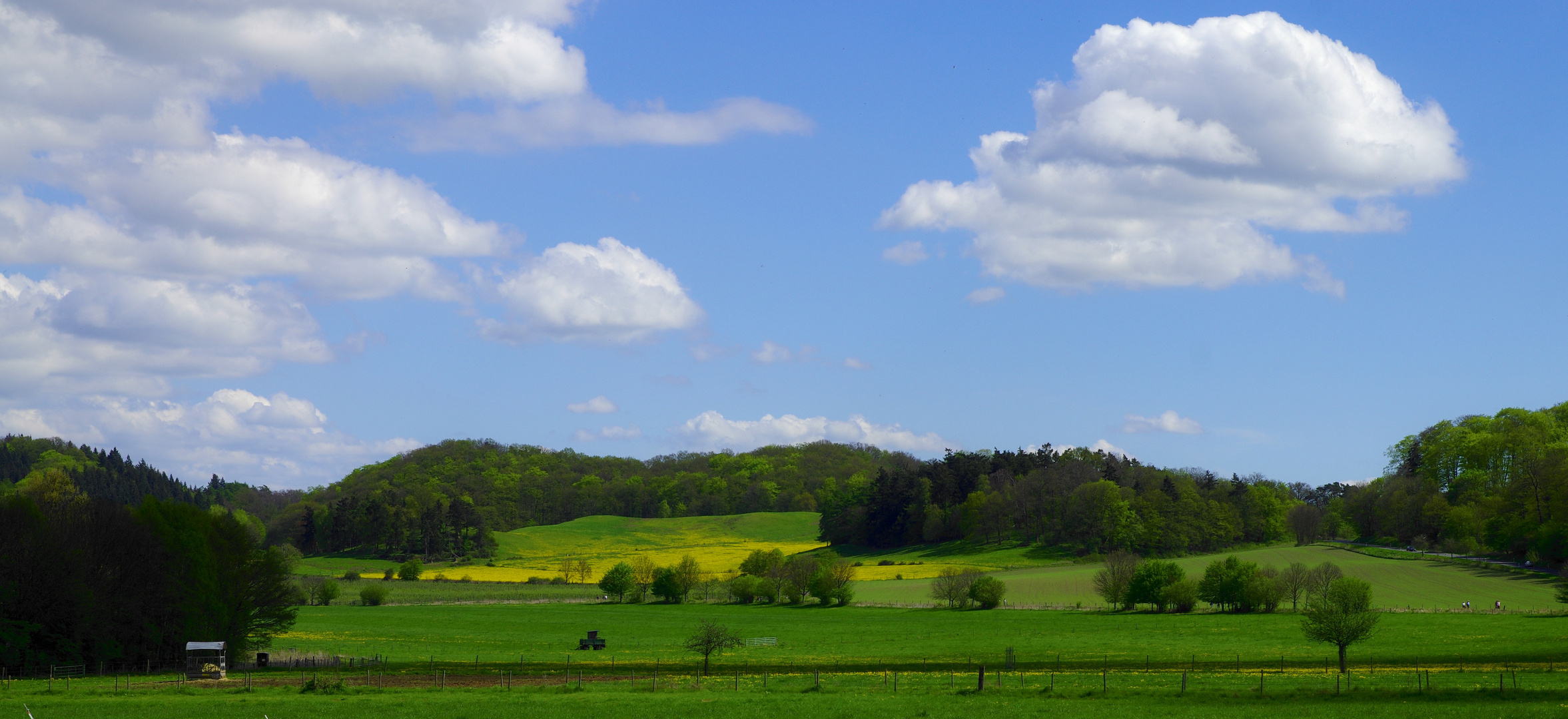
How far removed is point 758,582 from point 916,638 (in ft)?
128

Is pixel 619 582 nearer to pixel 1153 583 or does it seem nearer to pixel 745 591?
pixel 745 591

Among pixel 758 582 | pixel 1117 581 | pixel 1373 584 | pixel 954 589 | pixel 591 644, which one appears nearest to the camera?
pixel 591 644

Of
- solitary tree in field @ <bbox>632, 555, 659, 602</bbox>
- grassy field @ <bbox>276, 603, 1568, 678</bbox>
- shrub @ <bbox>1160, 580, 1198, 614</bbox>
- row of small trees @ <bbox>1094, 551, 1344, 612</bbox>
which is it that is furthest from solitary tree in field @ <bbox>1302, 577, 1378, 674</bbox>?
solitary tree in field @ <bbox>632, 555, 659, 602</bbox>

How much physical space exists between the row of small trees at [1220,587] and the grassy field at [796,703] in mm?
49171

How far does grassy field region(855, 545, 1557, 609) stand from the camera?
309 feet

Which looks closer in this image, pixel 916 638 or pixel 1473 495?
pixel 916 638

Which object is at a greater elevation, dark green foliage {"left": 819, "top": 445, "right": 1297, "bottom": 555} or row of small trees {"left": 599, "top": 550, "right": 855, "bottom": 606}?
dark green foliage {"left": 819, "top": 445, "right": 1297, "bottom": 555}

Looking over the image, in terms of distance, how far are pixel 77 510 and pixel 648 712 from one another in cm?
4926

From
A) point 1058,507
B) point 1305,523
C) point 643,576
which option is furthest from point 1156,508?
point 643,576

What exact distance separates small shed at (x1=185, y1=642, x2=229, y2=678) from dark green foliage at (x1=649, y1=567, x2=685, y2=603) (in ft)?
182

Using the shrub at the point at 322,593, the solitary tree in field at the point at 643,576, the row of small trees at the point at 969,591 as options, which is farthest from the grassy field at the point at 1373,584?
the shrub at the point at 322,593

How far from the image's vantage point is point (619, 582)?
114m

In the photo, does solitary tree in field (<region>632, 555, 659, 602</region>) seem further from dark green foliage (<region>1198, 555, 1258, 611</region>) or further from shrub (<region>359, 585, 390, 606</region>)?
dark green foliage (<region>1198, 555, 1258, 611</region>)

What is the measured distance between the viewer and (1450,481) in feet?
474
